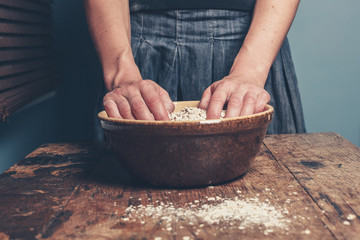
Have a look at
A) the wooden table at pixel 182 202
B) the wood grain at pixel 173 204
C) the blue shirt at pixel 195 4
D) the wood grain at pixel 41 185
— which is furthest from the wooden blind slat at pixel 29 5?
the wood grain at pixel 173 204

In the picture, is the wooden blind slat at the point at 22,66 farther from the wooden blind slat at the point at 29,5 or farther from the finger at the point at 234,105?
the finger at the point at 234,105

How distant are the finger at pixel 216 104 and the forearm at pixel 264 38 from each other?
0.61 ft

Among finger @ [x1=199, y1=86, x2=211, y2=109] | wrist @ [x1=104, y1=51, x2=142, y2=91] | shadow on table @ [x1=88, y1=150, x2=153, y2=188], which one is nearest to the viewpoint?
shadow on table @ [x1=88, y1=150, x2=153, y2=188]

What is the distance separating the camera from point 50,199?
0.65 m

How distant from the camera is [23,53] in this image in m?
1.44

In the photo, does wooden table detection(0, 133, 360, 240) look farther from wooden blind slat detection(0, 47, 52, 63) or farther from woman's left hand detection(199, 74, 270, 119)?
wooden blind slat detection(0, 47, 52, 63)

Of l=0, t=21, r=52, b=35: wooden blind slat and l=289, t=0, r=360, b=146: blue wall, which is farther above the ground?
l=0, t=21, r=52, b=35: wooden blind slat

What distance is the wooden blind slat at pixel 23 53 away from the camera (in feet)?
4.21

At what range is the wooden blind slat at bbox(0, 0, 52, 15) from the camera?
132 cm

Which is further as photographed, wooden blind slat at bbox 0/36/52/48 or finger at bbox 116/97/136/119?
wooden blind slat at bbox 0/36/52/48

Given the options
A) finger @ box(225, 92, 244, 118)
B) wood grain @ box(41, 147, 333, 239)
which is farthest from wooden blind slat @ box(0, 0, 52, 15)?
finger @ box(225, 92, 244, 118)

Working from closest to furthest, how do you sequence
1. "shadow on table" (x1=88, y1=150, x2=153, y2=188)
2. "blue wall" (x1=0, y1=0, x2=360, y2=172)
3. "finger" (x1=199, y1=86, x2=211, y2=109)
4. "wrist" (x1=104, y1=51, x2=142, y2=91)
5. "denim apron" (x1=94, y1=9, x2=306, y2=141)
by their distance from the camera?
1. "shadow on table" (x1=88, y1=150, x2=153, y2=188)
2. "finger" (x1=199, y1=86, x2=211, y2=109)
3. "wrist" (x1=104, y1=51, x2=142, y2=91)
4. "denim apron" (x1=94, y1=9, x2=306, y2=141)
5. "blue wall" (x1=0, y1=0, x2=360, y2=172)

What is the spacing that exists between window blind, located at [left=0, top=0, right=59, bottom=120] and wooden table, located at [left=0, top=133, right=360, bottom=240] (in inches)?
21.2

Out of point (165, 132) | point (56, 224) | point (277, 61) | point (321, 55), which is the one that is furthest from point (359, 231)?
point (321, 55)
